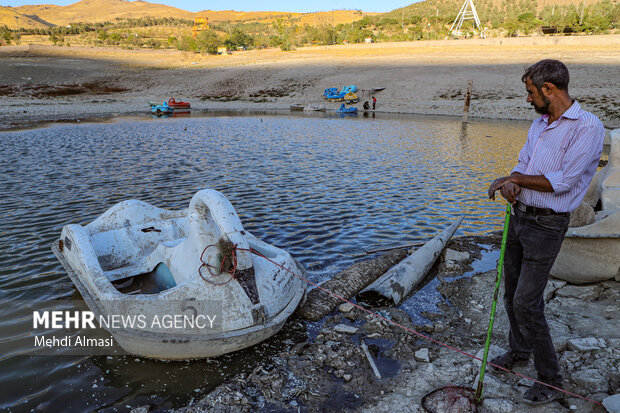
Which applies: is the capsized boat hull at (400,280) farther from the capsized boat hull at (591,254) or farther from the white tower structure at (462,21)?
the white tower structure at (462,21)

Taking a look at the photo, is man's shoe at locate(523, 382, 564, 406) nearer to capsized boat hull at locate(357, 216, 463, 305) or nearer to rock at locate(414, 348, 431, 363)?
rock at locate(414, 348, 431, 363)

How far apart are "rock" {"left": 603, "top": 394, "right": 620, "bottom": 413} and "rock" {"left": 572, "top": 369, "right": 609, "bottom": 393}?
1.22 feet

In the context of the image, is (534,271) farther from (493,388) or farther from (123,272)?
(123,272)

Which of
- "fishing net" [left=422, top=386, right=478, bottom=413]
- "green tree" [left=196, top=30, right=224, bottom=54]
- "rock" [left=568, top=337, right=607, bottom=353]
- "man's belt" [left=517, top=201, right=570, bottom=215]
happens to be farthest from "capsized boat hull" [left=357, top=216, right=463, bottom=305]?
"green tree" [left=196, top=30, right=224, bottom=54]

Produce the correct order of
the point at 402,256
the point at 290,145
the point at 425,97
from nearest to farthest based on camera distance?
the point at 402,256, the point at 290,145, the point at 425,97

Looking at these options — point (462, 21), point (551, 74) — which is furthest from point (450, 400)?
point (462, 21)

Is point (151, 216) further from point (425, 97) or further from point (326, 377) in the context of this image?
point (425, 97)

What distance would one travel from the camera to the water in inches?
192

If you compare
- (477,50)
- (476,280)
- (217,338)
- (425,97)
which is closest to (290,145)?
(476,280)

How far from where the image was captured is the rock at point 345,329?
5613 mm

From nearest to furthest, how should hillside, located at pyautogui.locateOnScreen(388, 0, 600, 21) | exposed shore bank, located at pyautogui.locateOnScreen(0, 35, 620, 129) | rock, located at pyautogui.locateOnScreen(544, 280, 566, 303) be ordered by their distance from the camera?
rock, located at pyautogui.locateOnScreen(544, 280, 566, 303)
exposed shore bank, located at pyautogui.locateOnScreen(0, 35, 620, 129)
hillside, located at pyautogui.locateOnScreen(388, 0, 600, 21)

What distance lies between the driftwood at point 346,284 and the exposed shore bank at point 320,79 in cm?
2709

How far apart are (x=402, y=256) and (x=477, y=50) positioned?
204ft

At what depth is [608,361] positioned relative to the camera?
427 cm
